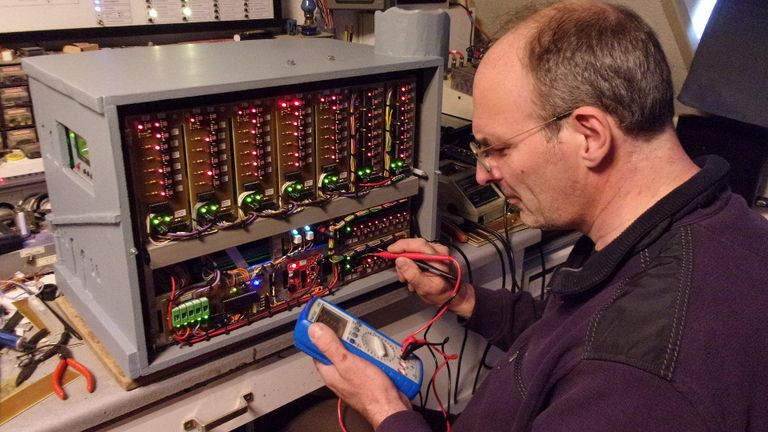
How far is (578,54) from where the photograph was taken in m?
0.91

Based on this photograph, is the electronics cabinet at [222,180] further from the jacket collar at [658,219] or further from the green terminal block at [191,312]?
the jacket collar at [658,219]

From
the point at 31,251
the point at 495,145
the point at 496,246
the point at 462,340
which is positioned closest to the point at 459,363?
the point at 462,340

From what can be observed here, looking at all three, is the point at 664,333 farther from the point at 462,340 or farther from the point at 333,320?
the point at 462,340

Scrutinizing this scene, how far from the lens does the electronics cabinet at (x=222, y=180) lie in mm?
1033

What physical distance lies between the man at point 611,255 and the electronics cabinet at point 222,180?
0.75 ft

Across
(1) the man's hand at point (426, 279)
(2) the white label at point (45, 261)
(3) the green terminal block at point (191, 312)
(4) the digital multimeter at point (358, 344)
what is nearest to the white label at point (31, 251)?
(2) the white label at point (45, 261)

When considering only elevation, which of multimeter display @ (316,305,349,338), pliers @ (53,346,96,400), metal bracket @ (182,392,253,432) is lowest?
metal bracket @ (182,392,253,432)

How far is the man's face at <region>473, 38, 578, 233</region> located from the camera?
968mm

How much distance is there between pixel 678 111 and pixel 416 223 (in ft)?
4.70

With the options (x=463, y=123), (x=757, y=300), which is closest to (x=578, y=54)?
(x=757, y=300)

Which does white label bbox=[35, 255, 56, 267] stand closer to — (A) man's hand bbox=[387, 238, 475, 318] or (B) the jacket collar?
(A) man's hand bbox=[387, 238, 475, 318]

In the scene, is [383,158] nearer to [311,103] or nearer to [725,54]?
[311,103]

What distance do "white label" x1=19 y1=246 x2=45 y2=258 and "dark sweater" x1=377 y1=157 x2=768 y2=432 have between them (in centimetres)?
97

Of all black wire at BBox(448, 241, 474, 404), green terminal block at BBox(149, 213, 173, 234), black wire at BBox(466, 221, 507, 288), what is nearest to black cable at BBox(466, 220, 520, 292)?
black wire at BBox(466, 221, 507, 288)
